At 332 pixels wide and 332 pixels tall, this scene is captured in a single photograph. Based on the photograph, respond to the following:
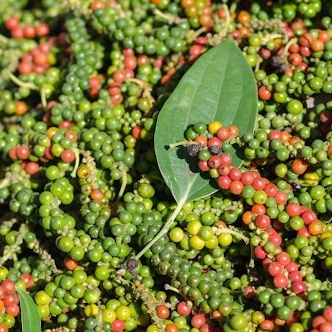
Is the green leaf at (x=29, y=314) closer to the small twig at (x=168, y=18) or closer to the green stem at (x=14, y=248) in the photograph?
the green stem at (x=14, y=248)

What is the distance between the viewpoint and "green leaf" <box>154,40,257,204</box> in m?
1.84

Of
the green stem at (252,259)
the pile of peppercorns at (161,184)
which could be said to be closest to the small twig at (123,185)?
the pile of peppercorns at (161,184)

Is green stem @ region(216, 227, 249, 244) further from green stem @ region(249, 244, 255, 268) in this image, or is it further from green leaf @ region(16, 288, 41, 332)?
green leaf @ region(16, 288, 41, 332)

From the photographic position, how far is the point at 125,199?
1.87 meters

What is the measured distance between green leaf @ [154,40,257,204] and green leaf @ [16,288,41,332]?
20.9 inches

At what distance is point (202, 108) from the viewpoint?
6.45 feet

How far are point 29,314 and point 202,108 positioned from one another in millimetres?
838

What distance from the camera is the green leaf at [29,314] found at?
5.68ft

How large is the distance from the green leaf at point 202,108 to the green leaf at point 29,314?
0.53m

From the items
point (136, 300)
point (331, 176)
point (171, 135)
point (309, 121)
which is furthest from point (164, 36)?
point (136, 300)

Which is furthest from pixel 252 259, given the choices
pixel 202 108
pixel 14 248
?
pixel 14 248

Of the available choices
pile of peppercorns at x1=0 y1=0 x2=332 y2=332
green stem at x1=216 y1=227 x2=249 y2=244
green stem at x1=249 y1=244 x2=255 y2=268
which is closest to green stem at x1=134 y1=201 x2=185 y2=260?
pile of peppercorns at x1=0 y1=0 x2=332 y2=332

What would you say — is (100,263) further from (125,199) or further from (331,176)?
(331,176)

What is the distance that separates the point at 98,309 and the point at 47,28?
1372 mm
